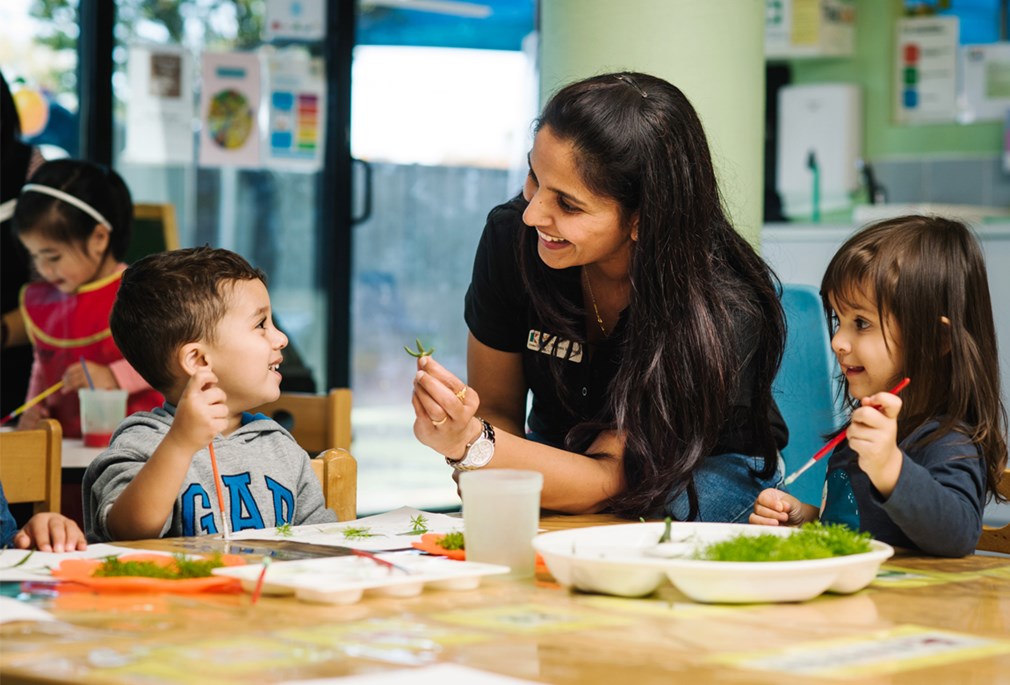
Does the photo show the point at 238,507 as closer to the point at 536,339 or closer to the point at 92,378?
the point at 536,339

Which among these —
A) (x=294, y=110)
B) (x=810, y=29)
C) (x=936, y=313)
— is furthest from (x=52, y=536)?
(x=810, y=29)

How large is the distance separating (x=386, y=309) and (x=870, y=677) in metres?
4.95

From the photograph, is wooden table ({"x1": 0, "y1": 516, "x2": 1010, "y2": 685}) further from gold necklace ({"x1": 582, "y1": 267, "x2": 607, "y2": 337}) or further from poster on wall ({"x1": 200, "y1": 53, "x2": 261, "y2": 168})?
poster on wall ({"x1": 200, "y1": 53, "x2": 261, "y2": 168})

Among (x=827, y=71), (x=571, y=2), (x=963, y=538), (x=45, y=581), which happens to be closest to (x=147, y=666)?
(x=45, y=581)

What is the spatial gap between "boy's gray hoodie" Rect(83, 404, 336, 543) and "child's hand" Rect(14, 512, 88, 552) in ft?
0.64

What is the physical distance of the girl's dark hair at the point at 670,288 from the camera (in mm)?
1685

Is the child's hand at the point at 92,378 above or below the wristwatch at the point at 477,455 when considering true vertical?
below

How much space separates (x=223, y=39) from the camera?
16.4ft

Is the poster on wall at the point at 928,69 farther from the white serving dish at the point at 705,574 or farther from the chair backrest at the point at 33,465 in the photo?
the white serving dish at the point at 705,574

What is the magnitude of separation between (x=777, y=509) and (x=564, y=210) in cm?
50

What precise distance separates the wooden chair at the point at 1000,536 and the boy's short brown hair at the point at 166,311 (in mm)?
1009

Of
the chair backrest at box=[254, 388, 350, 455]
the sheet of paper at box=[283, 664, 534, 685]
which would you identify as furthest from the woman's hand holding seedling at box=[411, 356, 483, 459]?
the chair backrest at box=[254, 388, 350, 455]

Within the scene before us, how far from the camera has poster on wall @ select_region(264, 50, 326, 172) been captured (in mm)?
5148

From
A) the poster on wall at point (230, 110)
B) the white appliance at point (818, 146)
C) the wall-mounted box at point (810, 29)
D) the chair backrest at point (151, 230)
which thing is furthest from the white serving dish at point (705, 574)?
the wall-mounted box at point (810, 29)
